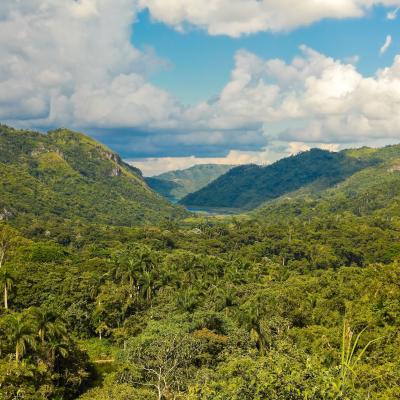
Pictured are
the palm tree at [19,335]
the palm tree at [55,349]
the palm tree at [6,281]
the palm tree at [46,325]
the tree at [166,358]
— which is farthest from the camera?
the palm tree at [6,281]

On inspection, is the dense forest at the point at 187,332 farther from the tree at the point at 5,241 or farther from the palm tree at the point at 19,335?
the tree at the point at 5,241

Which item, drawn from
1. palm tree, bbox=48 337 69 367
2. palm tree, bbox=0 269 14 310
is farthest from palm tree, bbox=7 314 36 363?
palm tree, bbox=0 269 14 310

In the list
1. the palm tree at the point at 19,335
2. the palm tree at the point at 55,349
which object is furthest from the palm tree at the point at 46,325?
the palm tree at the point at 19,335

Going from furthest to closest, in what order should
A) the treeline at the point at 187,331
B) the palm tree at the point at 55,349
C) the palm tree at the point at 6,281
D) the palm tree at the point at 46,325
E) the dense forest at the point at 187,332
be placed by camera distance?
1. the palm tree at the point at 6,281
2. the palm tree at the point at 55,349
3. the palm tree at the point at 46,325
4. the treeline at the point at 187,331
5. the dense forest at the point at 187,332

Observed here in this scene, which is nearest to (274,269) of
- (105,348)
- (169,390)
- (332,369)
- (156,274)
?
(156,274)

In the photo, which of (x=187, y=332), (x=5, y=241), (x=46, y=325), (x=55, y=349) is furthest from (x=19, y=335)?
(x=5, y=241)

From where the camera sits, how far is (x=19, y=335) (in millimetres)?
54500

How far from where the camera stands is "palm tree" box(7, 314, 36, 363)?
2124 inches

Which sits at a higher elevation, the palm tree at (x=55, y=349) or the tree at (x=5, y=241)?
the tree at (x=5, y=241)

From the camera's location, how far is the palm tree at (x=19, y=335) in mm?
53938

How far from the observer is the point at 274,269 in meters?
150

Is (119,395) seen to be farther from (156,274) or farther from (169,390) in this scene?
(156,274)

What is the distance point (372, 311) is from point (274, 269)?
8119cm

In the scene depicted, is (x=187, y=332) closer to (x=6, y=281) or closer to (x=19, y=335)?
(x=19, y=335)
